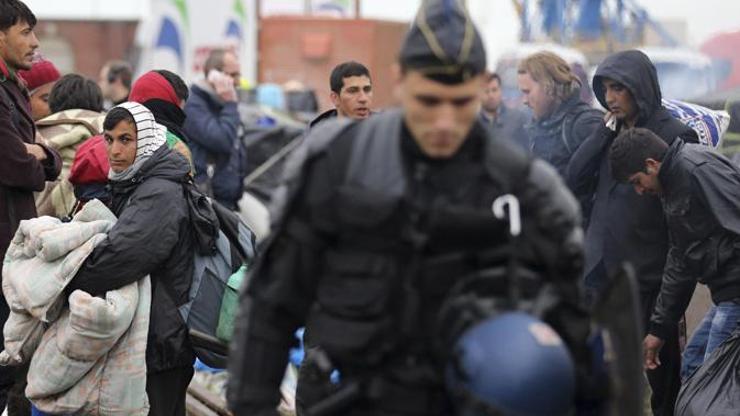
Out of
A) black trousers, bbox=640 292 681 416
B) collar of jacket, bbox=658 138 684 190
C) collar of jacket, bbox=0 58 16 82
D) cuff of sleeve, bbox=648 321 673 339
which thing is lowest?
black trousers, bbox=640 292 681 416

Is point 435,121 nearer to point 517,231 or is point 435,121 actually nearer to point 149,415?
point 517,231

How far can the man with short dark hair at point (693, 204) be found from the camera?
6898 millimetres

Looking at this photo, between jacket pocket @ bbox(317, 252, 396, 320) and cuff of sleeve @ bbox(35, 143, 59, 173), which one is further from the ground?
jacket pocket @ bbox(317, 252, 396, 320)

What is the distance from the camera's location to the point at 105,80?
1134 cm

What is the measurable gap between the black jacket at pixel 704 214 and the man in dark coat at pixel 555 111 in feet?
4.31

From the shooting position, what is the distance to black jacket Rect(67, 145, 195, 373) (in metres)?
6.32

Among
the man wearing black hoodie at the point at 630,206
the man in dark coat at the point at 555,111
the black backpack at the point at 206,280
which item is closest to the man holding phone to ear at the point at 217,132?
the man in dark coat at the point at 555,111

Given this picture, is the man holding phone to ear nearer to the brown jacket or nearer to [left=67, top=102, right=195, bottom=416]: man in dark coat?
the brown jacket

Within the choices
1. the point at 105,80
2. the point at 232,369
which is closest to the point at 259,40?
the point at 105,80

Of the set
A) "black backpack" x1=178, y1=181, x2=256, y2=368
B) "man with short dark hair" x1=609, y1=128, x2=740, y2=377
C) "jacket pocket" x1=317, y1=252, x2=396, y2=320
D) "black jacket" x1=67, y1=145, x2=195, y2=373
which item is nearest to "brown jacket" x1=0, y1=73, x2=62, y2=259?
"black jacket" x1=67, y1=145, x2=195, y2=373

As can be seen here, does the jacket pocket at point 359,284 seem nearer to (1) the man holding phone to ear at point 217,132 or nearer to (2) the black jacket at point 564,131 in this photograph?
(2) the black jacket at point 564,131

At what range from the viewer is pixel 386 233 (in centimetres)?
392

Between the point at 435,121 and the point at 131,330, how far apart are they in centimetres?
291

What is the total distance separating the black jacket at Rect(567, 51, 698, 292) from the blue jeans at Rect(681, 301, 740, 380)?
1.15 feet
